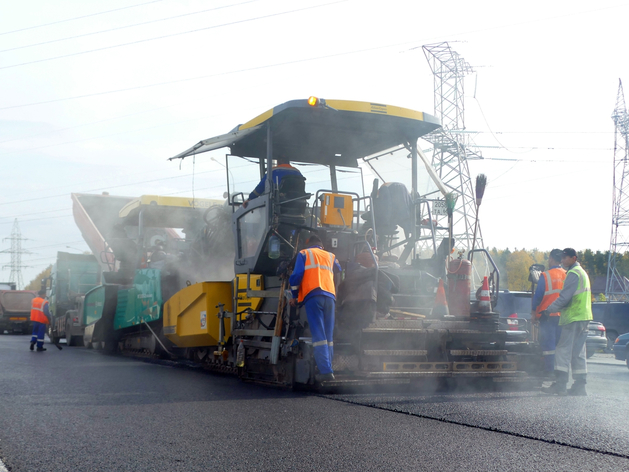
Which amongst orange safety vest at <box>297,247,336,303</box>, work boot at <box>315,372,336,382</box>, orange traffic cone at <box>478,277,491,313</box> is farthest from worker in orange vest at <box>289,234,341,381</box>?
orange traffic cone at <box>478,277,491,313</box>

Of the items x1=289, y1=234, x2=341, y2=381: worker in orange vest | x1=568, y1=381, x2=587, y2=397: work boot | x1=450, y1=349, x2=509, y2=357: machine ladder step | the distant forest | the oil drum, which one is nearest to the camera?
x1=289, y1=234, x2=341, y2=381: worker in orange vest

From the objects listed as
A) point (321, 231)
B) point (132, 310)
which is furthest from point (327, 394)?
point (132, 310)

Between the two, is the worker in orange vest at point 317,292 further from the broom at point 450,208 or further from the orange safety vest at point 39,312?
the orange safety vest at point 39,312

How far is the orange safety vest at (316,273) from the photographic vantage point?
19.7ft

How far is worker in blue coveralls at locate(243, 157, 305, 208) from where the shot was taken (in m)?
7.10

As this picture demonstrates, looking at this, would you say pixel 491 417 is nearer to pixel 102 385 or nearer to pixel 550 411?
pixel 550 411

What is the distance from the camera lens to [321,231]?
6750 millimetres

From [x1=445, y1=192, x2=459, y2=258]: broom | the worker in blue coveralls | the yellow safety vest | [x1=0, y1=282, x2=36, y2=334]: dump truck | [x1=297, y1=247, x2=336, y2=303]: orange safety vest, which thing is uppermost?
the worker in blue coveralls

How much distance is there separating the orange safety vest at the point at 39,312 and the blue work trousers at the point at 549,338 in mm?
10324

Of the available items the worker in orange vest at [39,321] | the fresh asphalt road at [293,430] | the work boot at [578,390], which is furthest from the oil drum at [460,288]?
the worker in orange vest at [39,321]

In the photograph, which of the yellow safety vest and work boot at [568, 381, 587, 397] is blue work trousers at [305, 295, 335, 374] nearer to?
the yellow safety vest

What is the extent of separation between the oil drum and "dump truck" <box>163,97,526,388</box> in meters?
0.01

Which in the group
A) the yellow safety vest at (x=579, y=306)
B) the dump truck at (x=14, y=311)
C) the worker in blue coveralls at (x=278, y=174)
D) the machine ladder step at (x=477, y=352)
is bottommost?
the dump truck at (x=14, y=311)

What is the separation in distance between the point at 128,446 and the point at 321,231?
3459 millimetres
